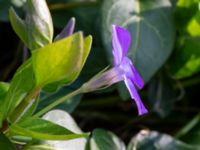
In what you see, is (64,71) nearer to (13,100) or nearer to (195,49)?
(13,100)

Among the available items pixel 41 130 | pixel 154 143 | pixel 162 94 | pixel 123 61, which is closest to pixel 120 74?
pixel 123 61

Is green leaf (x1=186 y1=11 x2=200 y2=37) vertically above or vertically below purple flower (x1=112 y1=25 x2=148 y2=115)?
below

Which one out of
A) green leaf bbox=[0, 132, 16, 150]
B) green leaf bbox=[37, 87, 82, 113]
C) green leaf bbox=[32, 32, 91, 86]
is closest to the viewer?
green leaf bbox=[32, 32, 91, 86]

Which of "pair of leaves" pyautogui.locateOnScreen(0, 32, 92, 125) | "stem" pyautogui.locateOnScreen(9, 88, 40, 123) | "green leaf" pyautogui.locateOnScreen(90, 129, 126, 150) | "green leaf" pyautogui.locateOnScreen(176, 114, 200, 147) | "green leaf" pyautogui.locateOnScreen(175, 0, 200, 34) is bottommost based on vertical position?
"green leaf" pyautogui.locateOnScreen(176, 114, 200, 147)

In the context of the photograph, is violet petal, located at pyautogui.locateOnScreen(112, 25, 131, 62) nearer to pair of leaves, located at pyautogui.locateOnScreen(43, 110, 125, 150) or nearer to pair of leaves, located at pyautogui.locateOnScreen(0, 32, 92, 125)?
pair of leaves, located at pyautogui.locateOnScreen(0, 32, 92, 125)

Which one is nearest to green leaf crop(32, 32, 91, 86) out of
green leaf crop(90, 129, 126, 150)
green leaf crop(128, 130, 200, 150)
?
green leaf crop(90, 129, 126, 150)

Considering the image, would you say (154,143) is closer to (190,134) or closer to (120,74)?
(190,134)
